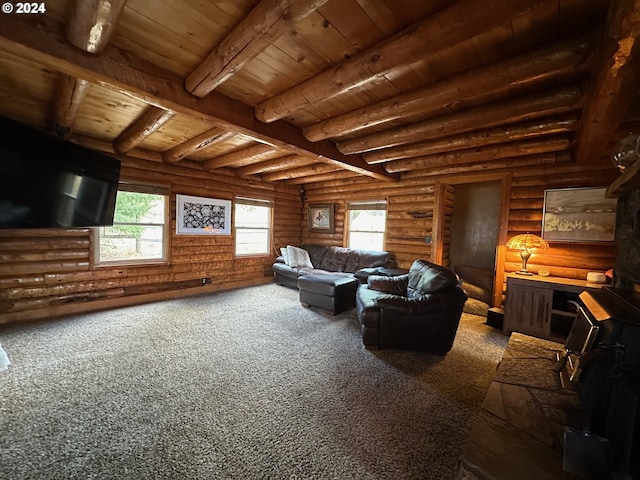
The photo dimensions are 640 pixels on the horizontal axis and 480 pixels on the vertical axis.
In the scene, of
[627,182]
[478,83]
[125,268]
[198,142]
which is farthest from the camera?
[125,268]

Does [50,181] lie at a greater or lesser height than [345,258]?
greater

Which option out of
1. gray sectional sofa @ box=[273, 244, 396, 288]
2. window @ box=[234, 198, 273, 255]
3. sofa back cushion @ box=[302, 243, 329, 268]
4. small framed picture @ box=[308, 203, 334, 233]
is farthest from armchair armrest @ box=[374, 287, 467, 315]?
window @ box=[234, 198, 273, 255]

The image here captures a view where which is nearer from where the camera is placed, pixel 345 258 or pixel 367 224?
pixel 345 258

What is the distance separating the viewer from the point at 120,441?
1.51 m

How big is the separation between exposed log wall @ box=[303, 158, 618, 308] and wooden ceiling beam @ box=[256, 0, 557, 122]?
9.86 ft

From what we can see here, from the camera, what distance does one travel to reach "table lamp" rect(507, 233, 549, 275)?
3303 mm

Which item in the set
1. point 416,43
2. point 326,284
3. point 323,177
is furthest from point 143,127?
point 323,177

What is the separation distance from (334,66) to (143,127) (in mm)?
2313

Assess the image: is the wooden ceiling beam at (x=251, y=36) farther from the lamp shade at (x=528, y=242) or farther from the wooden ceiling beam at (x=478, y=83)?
the lamp shade at (x=528, y=242)

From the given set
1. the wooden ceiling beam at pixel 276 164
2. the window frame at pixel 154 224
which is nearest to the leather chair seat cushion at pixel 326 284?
the wooden ceiling beam at pixel 276 164

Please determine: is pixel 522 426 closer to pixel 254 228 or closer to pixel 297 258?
pixel 297 258

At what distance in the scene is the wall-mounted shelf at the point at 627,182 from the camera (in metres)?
1.46

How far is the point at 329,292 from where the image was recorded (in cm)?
386

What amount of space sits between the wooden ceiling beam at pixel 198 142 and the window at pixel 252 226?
1.60 metres
